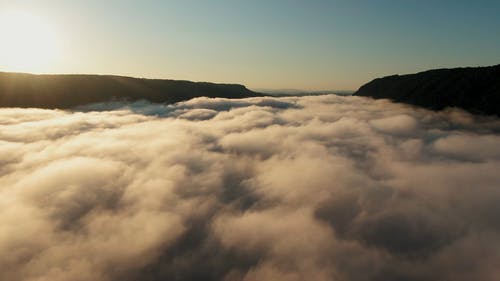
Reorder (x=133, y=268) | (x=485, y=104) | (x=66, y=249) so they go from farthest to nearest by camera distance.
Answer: (x=485, y=104) < (x=66, y=249) < (x=133, y=268)

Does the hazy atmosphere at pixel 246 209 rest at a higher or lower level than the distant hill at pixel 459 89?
lower

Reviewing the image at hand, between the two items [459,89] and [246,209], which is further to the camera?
[459,89]

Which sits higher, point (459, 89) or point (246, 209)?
point (459, 89)

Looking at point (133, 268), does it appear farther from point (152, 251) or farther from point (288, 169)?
point (288, 169)

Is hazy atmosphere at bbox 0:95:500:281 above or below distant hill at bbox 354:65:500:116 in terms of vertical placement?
below

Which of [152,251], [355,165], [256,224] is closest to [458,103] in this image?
[355,165]

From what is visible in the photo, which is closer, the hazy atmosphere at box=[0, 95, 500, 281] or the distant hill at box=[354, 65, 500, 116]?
the hazy atmosphere at box=[0, 95, 500, 281]

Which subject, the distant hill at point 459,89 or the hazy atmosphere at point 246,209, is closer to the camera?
the hazy atmosphere at point 246,209

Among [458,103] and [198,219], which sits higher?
[458,103]
